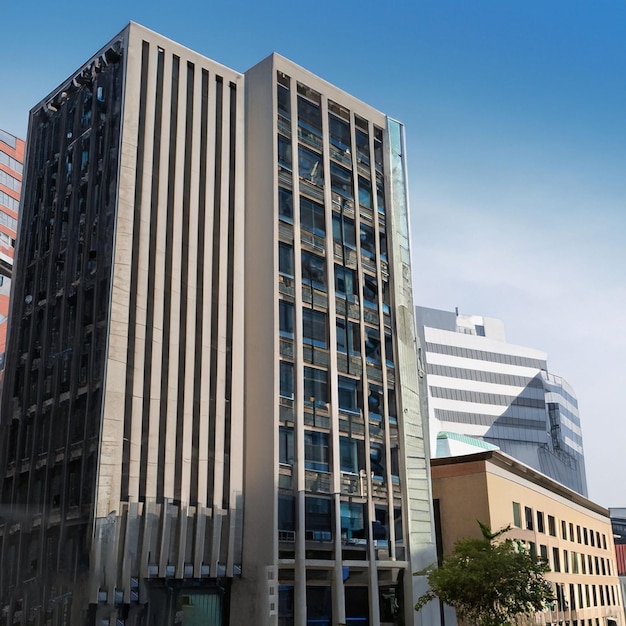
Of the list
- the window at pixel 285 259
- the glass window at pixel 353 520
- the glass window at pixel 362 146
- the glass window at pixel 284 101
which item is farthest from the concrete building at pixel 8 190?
the glass window at pixel 353 520

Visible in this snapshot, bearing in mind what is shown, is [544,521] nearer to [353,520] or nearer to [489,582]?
[353,520]

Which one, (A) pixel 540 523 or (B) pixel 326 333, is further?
(A) pixel 540 523

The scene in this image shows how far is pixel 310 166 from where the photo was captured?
54.2m

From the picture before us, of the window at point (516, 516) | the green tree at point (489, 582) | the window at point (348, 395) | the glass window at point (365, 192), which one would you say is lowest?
the green tree at point (489, 582)

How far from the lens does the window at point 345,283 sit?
174ft

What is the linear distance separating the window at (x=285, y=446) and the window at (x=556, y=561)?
29.9 m

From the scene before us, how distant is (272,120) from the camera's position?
52375 mm

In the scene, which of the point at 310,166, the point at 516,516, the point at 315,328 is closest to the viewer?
the point at 315,328

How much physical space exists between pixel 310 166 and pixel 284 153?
7.41 feet

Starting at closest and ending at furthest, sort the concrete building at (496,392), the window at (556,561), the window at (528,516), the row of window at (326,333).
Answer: the row of window at (326,333), the window at (528,516), the window at (556,561), the concrete building at (496,392)

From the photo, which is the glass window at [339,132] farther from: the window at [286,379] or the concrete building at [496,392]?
the concrete building at [496,392]

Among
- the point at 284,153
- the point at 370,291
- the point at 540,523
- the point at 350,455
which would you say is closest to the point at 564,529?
the point at 540,523

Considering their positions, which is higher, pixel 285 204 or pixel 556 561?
pixel 285 204

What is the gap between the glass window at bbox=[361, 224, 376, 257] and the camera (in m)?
55.7
